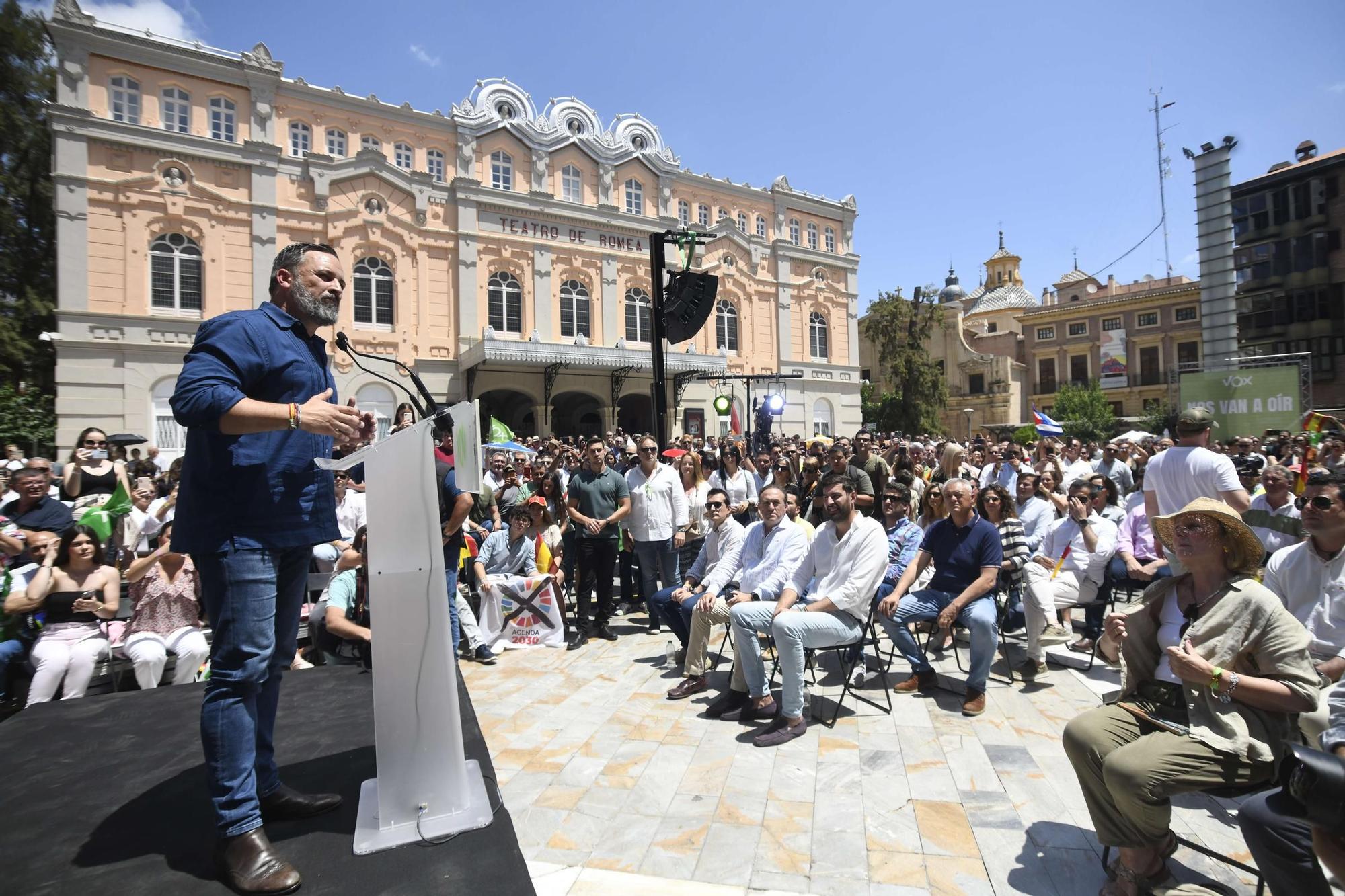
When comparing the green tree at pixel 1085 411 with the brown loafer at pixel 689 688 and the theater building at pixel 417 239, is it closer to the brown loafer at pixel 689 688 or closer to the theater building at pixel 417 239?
the theater building at pixel 417 239

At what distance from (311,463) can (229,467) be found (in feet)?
0.77

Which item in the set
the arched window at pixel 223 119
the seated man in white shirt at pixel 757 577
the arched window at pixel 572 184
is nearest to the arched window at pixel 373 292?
the arched window at pixel 223 119

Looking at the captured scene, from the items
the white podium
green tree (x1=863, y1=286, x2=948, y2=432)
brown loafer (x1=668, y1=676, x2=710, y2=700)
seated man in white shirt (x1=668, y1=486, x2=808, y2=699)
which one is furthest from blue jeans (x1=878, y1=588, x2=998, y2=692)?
green tree (x1=863, y1=286, x2=948, y2=432)

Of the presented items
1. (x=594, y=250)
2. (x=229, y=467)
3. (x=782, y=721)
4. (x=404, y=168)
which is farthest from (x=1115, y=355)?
(x=229, y=467)

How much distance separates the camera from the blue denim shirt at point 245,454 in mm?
1887

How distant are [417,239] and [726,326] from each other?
12398 millimetres

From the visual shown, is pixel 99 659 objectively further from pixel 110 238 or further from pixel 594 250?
pixel 594 250

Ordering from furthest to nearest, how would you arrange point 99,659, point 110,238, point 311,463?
point 110,238
point 99,659
point 311,463

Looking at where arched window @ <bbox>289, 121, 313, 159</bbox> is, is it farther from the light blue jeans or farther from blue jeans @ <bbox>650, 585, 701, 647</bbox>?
the light blue jeans

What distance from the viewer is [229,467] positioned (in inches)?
76.8

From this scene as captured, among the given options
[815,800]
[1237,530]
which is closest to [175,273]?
[815,800]

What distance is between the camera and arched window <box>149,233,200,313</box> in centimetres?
1769

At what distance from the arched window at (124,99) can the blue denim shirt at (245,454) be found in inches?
862

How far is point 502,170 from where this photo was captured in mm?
22656
